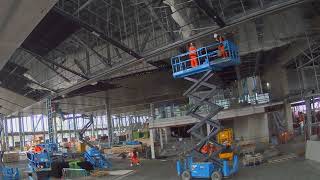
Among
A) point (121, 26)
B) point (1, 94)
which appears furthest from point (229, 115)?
point (1, 94)

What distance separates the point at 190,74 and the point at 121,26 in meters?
11.3

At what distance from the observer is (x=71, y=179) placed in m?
30.8

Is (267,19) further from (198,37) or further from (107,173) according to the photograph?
(107,173)

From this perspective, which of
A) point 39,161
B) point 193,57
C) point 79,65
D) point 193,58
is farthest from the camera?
point 79,65

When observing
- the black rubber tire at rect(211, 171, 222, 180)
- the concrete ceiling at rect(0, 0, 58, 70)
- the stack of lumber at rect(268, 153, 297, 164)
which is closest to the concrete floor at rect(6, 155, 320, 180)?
the stack of lumber at rect(268, 153, 297, 164)

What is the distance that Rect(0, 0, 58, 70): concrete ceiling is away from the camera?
6.69 m


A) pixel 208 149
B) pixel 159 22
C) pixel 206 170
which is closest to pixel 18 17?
pixel 206 170

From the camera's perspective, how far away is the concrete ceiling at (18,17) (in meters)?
6.69

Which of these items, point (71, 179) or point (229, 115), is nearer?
point (71, 179)

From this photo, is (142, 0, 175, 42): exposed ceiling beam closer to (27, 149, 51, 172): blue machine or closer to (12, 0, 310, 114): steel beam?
(12, 0, 310, 114): steel beam

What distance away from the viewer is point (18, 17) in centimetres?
709

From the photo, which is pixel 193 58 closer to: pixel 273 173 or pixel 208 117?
pixel 208 117

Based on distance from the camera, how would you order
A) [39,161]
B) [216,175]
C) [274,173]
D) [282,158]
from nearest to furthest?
1. [216,175]
2. [274,173]
3. [282,158]
4. [39,161]

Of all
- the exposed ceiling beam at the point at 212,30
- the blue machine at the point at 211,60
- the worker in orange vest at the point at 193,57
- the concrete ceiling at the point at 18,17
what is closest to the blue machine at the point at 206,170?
the blue machine at the point at 211,60
